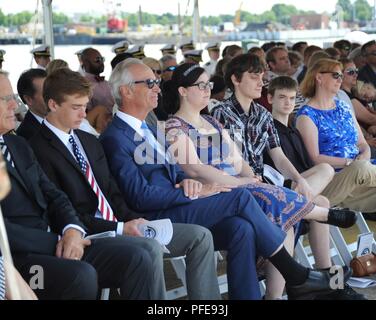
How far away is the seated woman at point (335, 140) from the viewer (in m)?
5.20

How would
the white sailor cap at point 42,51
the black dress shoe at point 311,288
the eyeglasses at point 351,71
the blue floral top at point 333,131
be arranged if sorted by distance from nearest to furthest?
the black dress shoe at point 311,288
the blue floral top at point 333,131
the eyeglasses at point 351,71
the white sailor cap at point 42,51

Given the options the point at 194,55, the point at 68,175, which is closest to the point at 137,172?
the point at 68,175

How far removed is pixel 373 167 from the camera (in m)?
5.28

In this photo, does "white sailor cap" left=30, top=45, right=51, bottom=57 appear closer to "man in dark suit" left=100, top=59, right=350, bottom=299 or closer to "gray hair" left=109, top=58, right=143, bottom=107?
"gray hair" left=109, top=58, right=143, bottom=107

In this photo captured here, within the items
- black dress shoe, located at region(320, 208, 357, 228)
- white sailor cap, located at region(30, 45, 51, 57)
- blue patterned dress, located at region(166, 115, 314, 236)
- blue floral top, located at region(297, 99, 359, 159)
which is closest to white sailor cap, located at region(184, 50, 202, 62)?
white sailor cap, located at region(30, 45, 51, 57)

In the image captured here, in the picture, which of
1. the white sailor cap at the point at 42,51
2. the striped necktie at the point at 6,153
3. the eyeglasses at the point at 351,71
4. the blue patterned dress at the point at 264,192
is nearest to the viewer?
the striped necktie at the point at 6,153

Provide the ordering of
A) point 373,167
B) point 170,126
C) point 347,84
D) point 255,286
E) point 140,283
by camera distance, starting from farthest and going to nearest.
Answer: point 347,84 < point 373,167 < point 170,126 < point 255,286 < point 140,283

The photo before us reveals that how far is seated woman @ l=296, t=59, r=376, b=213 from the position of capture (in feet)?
17.0

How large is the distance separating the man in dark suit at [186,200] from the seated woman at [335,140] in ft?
4.26

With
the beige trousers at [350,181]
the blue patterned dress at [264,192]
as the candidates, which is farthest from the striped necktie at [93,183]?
the beige trousers at [350,181]

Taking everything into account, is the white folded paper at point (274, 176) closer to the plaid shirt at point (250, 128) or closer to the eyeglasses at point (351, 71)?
the plaid shirt at point (250, 128)
